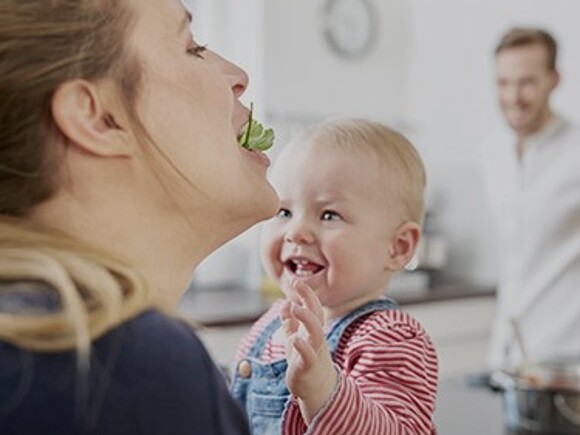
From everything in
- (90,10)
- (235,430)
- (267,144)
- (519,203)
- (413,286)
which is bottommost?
(413,286)

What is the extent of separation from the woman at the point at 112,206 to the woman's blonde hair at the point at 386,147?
0.15 metres

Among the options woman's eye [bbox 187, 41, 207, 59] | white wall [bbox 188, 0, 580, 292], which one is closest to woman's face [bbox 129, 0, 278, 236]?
woman's eye [bbox 187, 41, 207, 59]

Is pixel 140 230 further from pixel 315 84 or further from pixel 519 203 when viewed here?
pixel 315 84

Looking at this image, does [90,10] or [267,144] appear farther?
[267,144]

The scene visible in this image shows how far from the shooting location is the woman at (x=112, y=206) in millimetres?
607

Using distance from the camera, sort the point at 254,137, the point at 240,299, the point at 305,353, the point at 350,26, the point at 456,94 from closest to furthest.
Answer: the point at 305,353 → the point at 254,137 → the point at 240,299 → the point at 350,26 → the point at 456,94

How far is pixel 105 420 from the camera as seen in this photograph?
60cm

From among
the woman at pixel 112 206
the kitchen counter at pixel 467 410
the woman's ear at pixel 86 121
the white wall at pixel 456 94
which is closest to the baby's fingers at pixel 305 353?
the woman at pixel 112 206

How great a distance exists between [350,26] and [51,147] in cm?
305

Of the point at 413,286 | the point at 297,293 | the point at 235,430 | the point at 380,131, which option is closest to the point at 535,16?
the point at 413,286

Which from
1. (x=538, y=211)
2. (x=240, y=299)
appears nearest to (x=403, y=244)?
(x=538, y=211)

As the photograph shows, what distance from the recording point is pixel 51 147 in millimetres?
741

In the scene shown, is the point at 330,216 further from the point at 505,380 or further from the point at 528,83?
the point at 528,83

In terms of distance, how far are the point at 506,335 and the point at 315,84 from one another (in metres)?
1.24
